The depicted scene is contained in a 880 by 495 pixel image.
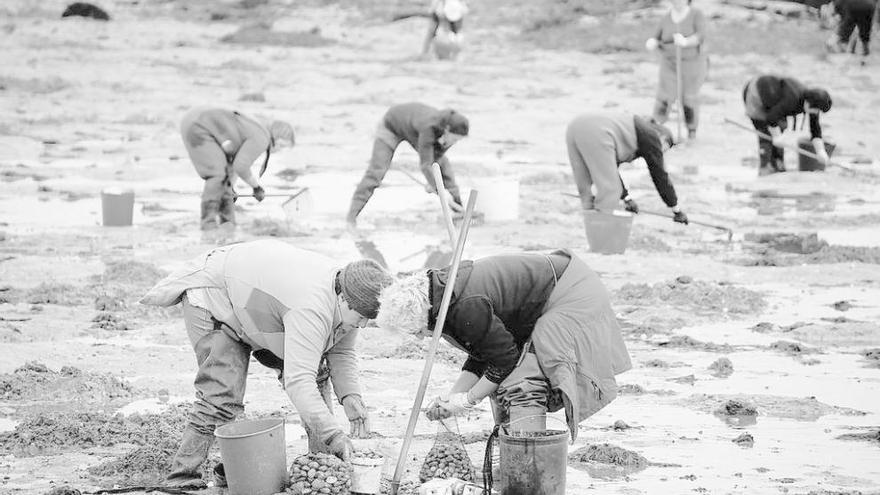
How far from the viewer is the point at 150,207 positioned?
40.5 feet

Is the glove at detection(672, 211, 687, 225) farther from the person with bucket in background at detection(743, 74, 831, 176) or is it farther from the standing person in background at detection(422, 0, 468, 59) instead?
the standing person in background at detection(422, 0, 468, 59)

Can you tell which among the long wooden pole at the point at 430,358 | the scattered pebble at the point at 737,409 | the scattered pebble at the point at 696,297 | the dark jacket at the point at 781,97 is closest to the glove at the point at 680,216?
the scattered pebble at the point at 696,297

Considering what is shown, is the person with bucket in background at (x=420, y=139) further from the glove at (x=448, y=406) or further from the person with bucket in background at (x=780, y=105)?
the glove at (x=448, y=406)

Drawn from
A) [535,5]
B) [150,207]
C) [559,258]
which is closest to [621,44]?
[535,5]

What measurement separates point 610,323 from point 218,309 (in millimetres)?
1533

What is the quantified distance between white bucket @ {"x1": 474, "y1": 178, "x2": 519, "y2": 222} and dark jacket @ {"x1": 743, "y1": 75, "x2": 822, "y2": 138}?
3.55 meters

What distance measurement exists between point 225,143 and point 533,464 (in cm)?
629

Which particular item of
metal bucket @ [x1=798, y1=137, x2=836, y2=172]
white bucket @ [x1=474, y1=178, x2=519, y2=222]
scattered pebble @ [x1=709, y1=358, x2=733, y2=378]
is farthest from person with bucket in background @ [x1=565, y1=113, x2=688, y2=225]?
metal bucket @ [x1=798, y1=137, x2=836, y2=172]

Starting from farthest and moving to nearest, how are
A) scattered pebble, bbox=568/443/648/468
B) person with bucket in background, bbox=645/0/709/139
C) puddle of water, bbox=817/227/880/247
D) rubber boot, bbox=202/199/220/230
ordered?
1. person with bucket in background, bbox=645/0/709/139
2. puddle of water, bbox=817/227/880/247
3. rubber boot, bbox=202/199/220/230
4. scattered pebble, bbox=568/443/648/468

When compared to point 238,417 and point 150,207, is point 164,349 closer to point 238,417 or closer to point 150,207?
point 238,417

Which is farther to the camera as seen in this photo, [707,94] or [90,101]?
[707,94]

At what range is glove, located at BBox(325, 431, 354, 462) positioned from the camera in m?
5.00

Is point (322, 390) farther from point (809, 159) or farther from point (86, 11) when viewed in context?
point (86, 11)

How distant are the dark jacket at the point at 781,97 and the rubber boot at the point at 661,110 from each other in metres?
2.39
